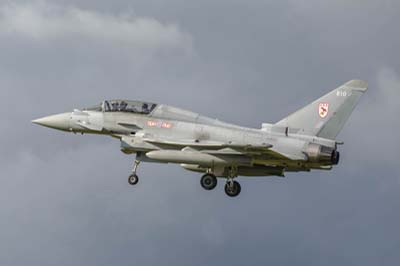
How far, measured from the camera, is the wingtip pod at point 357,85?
5084 centimetres

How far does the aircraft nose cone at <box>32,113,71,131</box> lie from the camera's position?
167ft

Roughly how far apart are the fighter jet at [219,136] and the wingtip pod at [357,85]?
42 mm

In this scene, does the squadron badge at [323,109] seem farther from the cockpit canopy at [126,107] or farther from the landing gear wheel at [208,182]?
the cockpit canopy at [126,107]

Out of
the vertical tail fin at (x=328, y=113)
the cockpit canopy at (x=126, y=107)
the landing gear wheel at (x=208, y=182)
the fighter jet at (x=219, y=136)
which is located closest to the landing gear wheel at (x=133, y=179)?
the fighter jet at (x=219, y=136)

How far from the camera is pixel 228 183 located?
50.7 metres

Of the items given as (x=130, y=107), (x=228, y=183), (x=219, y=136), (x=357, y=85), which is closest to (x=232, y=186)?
(x=228, y=183)

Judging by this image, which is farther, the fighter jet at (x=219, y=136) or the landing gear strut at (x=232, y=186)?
the landing gear strut at (x=232, y=186)

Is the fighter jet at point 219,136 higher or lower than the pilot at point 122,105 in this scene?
lower

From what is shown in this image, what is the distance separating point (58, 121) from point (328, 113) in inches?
446

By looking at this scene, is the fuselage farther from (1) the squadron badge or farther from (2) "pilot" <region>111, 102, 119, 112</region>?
(1) the squadron badge

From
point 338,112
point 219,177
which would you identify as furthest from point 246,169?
point 338,112

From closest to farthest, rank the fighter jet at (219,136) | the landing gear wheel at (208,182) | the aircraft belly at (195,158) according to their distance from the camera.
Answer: the aircraft belly at (195,158) → the fighter jet at (219,136) → the landing gear wheel at (208,182)

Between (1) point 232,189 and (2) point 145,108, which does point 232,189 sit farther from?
(2) point 145,108

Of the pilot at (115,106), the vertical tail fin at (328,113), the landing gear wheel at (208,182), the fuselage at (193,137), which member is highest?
the vertical tail fin at (328,113)
